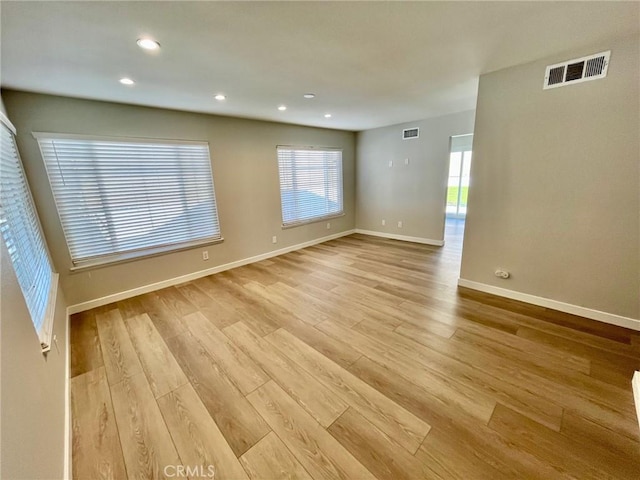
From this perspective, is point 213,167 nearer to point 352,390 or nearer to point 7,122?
point 7,122

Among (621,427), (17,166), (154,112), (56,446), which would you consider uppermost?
(154,112)

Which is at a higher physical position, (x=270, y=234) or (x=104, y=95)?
(x=104, y=95)

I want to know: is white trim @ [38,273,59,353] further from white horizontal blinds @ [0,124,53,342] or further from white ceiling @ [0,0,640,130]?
white ceiling @ [0,0,640,130]

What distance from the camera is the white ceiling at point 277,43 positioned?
1.44 m

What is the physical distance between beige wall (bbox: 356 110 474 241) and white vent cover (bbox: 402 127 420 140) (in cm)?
7

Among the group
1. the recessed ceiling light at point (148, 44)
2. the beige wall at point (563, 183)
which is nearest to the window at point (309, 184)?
the recessed ceiling light at point (148, 44)

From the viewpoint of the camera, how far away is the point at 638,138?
197cm

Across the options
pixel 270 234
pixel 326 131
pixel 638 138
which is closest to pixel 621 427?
pixel 638 138

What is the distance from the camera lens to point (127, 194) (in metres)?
3.00

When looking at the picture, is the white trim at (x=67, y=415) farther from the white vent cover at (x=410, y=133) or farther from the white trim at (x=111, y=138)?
the white vent cover at (x=410, y=133)

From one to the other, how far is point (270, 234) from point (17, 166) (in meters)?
3.04

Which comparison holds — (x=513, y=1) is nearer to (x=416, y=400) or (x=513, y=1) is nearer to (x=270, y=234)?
(x=416, y=400)

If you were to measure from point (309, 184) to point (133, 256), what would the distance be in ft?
10.7

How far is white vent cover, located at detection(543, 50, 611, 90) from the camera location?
2.02m
